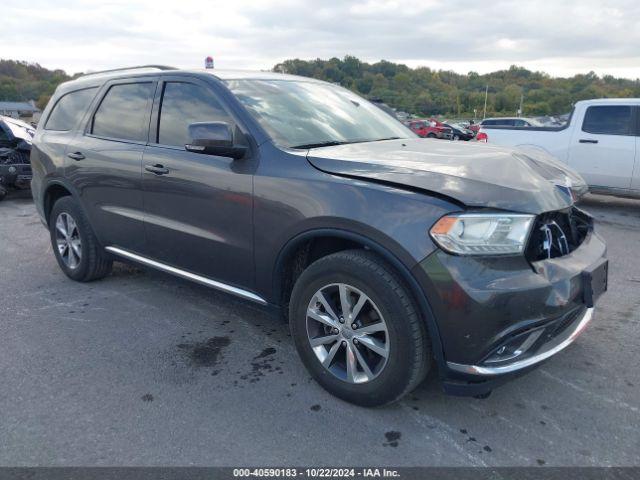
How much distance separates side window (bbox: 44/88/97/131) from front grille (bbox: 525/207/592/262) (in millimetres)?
3860

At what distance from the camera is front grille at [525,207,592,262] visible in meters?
2.60

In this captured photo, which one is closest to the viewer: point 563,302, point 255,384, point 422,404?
point 563,302

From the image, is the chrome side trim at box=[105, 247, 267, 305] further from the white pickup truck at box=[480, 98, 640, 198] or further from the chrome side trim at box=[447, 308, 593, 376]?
the white pickup truck at box=[480, 98, 640, 198]

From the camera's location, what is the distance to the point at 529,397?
9.71 feet

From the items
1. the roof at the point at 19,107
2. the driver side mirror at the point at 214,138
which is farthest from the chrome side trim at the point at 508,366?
the roof at the point at 19,107

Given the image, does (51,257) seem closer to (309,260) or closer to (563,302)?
(309,260)

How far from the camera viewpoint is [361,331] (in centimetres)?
275

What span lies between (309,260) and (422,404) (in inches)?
40.5

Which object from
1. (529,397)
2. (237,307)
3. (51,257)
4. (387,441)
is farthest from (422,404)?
(51,257)

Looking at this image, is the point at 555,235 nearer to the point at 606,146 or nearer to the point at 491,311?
the point at 491,311

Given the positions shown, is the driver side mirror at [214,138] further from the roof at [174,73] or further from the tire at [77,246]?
the tire at [77,246]

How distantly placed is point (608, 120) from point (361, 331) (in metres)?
7.45

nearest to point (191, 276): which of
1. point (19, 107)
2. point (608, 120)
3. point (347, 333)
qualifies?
point (347, 333)

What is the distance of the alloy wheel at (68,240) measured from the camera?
15.9 feet
